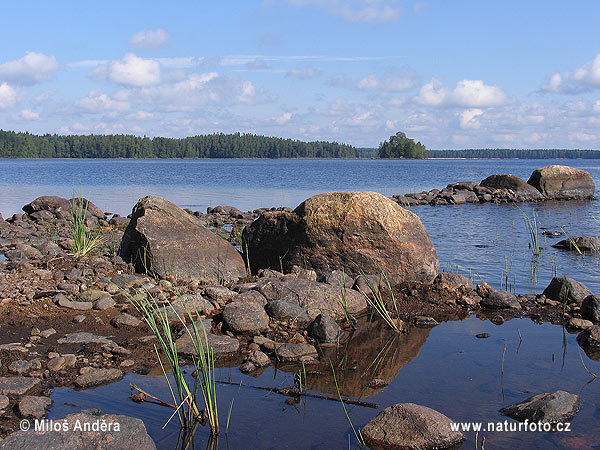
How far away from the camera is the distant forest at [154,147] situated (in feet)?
526

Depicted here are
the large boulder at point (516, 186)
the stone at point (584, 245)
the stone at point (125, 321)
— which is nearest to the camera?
the stone at point (125, 321)

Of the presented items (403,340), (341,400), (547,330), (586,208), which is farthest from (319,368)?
(586,208)

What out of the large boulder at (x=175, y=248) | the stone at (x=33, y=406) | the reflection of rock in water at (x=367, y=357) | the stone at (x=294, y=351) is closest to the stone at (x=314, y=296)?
the reflection of rock in water at (x=367, y=357)

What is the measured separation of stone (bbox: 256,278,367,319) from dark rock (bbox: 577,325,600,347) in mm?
3027

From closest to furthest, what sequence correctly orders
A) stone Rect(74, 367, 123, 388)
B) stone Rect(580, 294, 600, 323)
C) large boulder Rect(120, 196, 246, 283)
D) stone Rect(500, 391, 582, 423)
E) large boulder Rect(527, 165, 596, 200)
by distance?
stone Rect(500, 391, 582, 423) → stone Rect(74, 367, 123, 388) → stone Rect(580, 294, 600, 323) → large boulder Rect(120, 196, 246, 283) → large boulder Rect(527, 165, 596, 200)

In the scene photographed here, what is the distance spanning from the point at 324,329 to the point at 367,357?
0.72 m

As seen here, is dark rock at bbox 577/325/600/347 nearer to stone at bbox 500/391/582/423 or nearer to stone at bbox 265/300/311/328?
stone at bbox 500/391/582/423

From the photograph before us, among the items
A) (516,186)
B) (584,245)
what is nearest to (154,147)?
(516,186)

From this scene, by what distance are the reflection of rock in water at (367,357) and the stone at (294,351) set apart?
7.4 inches

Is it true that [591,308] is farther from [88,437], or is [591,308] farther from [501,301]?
[88,437]

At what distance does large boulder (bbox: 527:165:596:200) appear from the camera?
37094mm

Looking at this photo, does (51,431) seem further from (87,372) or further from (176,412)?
(87,372)

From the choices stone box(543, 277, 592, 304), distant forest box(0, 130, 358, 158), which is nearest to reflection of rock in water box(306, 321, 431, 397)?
stone box(543, 277, 592, 304)

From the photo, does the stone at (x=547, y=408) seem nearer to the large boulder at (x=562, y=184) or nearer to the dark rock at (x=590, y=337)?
the dark rock at (x=590, y=337)
